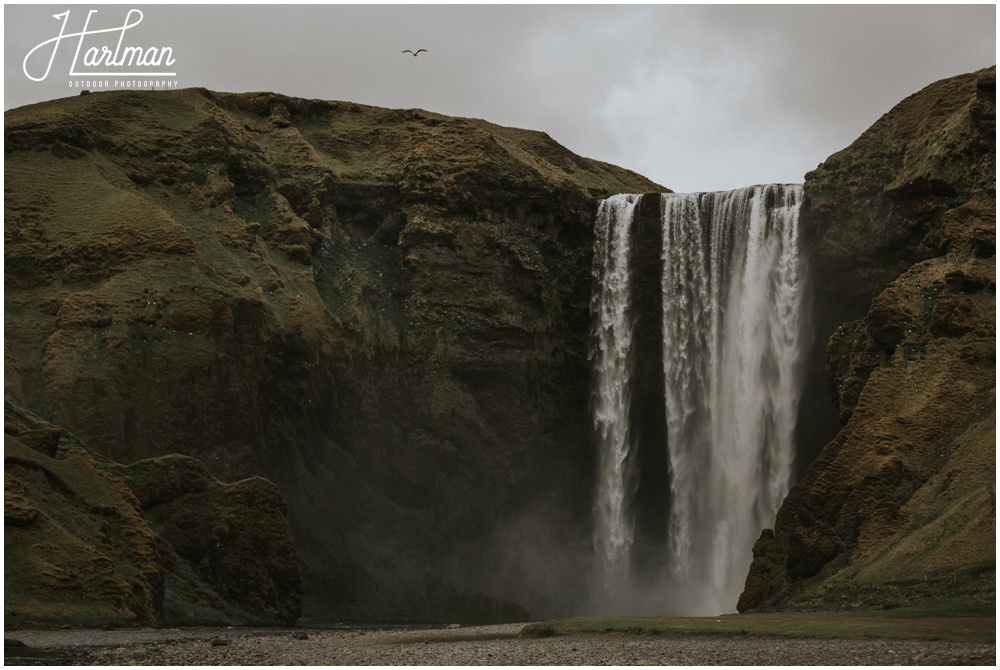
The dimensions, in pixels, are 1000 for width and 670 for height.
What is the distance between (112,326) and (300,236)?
16.0m

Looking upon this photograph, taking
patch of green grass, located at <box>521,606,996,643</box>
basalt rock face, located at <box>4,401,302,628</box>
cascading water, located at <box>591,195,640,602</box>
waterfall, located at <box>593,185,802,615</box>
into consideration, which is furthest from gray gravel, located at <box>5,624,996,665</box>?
cascading water, located at <box>591,195,640,602</box>

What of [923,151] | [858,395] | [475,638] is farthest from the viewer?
[923,151]

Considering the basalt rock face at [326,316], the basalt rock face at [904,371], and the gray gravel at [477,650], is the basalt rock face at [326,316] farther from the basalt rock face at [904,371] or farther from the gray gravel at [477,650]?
the gray gravel at [477,650]

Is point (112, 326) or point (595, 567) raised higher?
point (112, 326)

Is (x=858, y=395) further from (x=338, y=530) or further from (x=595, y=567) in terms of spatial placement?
(x=338, y=530)

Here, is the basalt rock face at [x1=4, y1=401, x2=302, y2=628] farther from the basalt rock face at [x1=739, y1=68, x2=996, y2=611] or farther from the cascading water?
the cascading water

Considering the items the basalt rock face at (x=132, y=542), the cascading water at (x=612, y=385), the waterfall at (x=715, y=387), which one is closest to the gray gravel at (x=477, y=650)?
the basalt rock face at (x=132, y=542)

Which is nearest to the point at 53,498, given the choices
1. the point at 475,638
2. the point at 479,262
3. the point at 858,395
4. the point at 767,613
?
the point at 475,638

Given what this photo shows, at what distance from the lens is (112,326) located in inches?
2699

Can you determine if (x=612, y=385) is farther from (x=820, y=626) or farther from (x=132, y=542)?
(x=820, y=626)

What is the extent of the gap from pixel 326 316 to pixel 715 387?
21981 mm

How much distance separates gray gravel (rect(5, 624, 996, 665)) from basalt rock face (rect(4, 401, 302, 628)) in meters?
2.51

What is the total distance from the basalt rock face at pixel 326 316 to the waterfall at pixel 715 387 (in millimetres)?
3265

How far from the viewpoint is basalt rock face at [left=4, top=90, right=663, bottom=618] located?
69250mm
